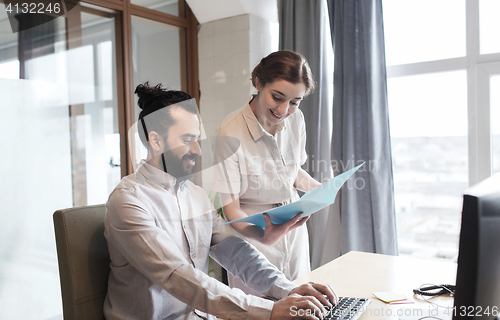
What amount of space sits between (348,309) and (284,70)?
62cm

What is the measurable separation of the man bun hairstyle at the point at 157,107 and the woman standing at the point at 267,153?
197 mm

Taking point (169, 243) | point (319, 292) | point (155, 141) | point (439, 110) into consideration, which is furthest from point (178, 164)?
point (439, 110)

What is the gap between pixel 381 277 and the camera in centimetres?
110

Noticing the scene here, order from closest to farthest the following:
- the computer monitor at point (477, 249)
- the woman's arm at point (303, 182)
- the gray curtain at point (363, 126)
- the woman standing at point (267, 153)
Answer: the computer monitor at point (477, 249), the woman standing at point (267, 153), the woman's arm at point (303, 182), the gray curtain at point (363, 126)

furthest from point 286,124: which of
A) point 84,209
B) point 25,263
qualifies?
point 25,263

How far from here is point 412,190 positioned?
233 centimetres

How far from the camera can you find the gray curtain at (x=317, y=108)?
2.35 metres

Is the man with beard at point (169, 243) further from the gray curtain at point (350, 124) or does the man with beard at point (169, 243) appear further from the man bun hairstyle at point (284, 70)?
Result: the gray curtain at point (350, 124)

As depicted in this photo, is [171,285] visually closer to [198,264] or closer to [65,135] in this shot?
[198,264]

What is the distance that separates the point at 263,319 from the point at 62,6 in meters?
2.01

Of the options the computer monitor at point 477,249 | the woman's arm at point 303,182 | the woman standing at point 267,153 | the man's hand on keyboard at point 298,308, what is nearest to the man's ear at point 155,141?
the woman standing at point 267,153

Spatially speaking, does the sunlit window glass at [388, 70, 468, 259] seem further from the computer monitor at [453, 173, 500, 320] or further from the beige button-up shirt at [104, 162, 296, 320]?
the computer monitor at [453, 173, 500, 320]

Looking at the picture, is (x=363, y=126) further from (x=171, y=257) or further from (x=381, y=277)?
(x=171, y=257)

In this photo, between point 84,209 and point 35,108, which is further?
point 35,108
